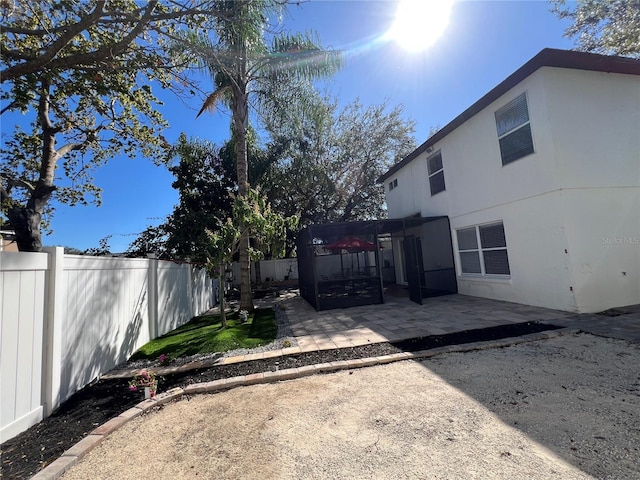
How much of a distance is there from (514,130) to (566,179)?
1918 millimetres

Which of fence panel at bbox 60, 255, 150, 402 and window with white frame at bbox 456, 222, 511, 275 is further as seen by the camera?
window with white frame at bbox 456, 222, 511, 275

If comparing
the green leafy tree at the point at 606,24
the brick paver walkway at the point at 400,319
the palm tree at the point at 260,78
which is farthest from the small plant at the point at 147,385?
the green leafy tree at the point at 606,24

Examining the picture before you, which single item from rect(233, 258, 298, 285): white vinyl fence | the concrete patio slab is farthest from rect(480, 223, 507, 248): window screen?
rect(233, 258, 298, 285): white vinyl fence

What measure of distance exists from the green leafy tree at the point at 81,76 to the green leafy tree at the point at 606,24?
998 centimetres

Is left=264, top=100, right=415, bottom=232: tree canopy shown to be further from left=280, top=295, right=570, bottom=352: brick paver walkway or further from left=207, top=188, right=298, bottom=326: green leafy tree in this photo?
left=280, top=295, right=570, bottom=352: brick paver walkway

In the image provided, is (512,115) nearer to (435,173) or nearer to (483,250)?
(435,173)

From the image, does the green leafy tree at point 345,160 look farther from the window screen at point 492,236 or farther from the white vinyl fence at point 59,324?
the white vinyl fence at point 59,324

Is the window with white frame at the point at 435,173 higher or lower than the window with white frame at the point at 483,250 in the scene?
higher

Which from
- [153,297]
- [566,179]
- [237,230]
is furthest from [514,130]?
[153,297]

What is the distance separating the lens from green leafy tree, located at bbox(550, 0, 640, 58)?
7.84 metres

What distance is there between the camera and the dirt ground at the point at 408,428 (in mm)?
2223

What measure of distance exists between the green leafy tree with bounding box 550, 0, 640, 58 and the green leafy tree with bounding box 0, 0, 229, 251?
9980 millimetres

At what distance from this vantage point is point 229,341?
6.05m

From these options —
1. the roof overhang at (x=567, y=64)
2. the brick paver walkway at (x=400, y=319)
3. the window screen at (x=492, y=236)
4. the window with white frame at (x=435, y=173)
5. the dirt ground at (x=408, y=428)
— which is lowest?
the dirt ground at (x=408, y=428)
